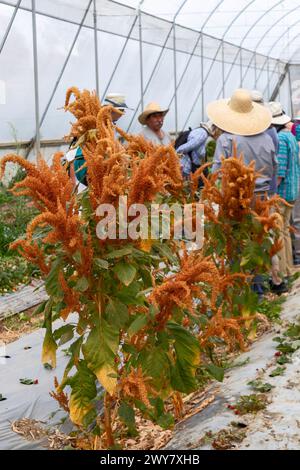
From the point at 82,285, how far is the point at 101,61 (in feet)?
30.1

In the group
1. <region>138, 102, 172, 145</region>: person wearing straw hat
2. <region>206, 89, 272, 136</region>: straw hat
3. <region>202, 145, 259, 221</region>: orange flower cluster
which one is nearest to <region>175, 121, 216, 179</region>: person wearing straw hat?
<region>138, 102, 172, 145</region>: person wearing straw hat

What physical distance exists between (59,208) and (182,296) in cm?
48

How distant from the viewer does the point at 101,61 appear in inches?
436

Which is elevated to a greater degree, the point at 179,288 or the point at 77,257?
the point at 77,257

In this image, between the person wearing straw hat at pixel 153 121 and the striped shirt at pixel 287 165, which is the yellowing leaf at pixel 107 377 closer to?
the person wearing straw hat at pixel 153 121

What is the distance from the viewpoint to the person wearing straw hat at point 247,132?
16.4ft

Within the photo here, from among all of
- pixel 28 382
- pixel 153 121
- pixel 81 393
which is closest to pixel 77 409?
pixel 81 393

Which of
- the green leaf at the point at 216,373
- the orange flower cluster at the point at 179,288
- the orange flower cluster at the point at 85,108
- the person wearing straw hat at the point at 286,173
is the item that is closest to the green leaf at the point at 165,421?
the green leaf at the point at 216,373

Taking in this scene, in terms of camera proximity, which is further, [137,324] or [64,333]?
[64,333]

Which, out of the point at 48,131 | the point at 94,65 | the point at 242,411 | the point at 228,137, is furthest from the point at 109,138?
the point at 94,65

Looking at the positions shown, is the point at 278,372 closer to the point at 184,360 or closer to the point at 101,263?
the point at 184,360

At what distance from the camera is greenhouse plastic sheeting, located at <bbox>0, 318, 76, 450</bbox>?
10.2 feet

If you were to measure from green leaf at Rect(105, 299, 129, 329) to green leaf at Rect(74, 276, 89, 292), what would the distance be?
12 centimetres
